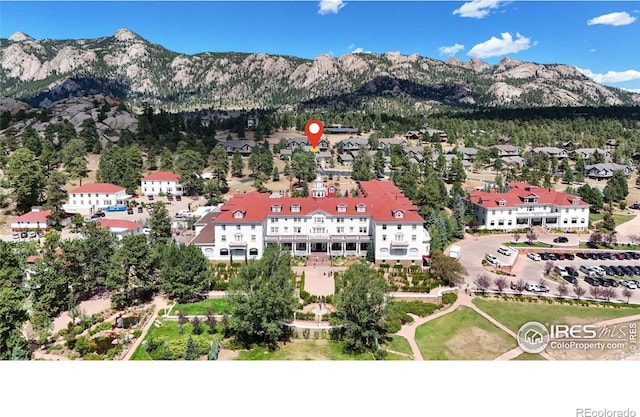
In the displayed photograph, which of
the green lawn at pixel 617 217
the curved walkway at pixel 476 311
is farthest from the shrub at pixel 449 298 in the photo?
the green lawn at pixel 617 217

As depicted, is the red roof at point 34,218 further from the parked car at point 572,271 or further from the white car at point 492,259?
the parked car at point 572,271

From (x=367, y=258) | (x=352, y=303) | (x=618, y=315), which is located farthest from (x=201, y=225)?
(x=618, y=315)

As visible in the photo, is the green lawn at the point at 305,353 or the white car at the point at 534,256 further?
the white car at the point at 534,256

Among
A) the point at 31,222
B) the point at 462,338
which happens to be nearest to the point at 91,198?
the point at 31,222

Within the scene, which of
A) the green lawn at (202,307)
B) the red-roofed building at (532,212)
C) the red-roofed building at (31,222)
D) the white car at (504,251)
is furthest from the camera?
the red-roofed building at (532,212)

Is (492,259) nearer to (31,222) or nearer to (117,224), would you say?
(117,224)

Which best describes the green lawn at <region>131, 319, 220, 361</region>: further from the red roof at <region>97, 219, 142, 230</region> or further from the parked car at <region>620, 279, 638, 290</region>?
the parked car at <region>620, 279, 638, 290</region>

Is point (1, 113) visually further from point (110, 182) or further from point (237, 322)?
point (237, 322)

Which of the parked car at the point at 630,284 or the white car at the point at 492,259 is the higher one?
the white car at the point at 492,259
